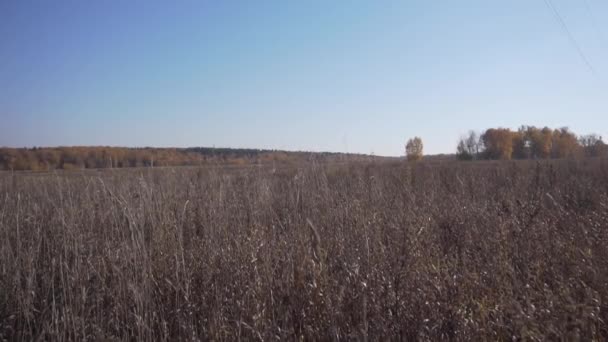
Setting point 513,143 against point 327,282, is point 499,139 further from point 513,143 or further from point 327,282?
point 327,282

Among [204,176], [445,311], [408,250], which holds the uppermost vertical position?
[204,176]

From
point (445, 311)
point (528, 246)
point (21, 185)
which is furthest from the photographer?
point (21, 185)

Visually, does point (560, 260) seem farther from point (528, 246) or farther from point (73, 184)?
point (73, 184)

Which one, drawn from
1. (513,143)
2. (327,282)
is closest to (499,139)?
(513,143)

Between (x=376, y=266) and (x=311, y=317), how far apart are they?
80cm

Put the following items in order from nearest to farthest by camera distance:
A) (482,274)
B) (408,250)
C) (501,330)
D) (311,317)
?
(501,330) → (311,317) → (482,274) → (408,250)

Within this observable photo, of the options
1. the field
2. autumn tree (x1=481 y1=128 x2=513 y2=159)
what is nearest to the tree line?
autumn tree (x1=481 y1=128 x2=513 y2=159)

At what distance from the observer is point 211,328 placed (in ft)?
8.02

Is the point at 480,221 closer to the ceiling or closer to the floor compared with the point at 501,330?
closer to the ceiling

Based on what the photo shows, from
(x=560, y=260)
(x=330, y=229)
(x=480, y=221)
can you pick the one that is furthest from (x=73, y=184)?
(x=560, y=260)

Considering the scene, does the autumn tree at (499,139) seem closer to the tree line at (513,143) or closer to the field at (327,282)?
the tree line at (513,143)

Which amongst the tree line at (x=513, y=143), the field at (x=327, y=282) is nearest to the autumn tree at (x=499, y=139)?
the tree line at (x=513, y=143)

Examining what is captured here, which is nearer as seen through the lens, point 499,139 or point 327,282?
point 327,282

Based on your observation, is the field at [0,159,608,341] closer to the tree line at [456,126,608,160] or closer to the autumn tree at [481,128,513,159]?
the tree line at [456,126,608,160]
